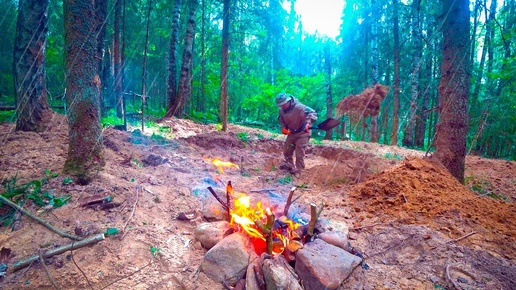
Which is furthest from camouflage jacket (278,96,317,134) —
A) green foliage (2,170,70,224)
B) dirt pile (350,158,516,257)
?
green foliage (2,170,70,224)

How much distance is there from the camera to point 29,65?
573cm

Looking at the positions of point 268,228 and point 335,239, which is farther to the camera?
point 335,239

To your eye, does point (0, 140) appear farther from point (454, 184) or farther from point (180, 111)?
point (454, 184)

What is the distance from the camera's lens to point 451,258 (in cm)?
287

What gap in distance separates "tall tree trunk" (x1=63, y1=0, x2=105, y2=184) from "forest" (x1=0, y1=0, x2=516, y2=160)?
11cm

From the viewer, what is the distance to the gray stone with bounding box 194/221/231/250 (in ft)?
9.87

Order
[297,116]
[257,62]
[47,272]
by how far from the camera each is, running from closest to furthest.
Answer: [47,272], [297,116], [257,62]

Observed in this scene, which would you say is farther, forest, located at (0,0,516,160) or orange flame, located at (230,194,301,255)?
forest, located at (0,0,516,160)

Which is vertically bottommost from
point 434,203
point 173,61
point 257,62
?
point 434,203

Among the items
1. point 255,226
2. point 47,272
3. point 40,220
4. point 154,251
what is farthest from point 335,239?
point 40,220

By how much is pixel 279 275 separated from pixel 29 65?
277 inches

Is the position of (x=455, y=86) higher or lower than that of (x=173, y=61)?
lower

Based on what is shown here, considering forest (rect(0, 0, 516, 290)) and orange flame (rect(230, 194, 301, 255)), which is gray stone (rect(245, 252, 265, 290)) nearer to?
forest (rect(0, 0, 516, 290))

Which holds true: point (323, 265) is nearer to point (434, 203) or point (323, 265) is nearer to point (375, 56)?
point (434, 203)
